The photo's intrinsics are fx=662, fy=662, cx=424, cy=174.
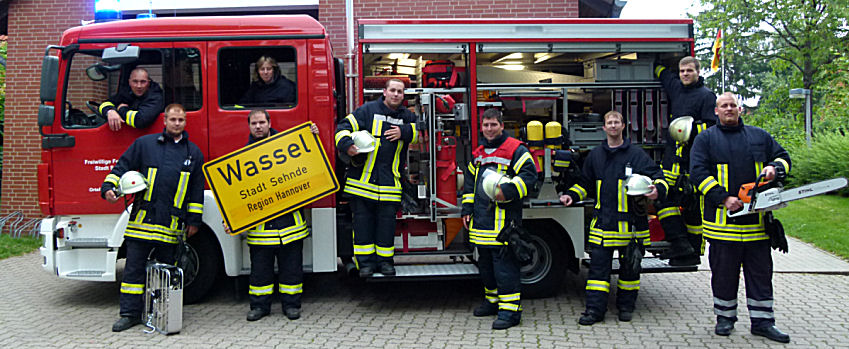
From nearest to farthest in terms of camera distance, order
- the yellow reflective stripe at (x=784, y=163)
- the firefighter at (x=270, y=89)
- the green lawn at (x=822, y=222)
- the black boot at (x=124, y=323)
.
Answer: the yellow reflective stripe at (x=784, y=163), the black boot at (x=124, y=323), the firefighter at (x=270, y=89), the green lawn at (x=822, y=222)

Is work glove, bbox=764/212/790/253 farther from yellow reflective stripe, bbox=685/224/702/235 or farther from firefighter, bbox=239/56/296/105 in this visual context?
firefighter, bbox=239/56/296/105

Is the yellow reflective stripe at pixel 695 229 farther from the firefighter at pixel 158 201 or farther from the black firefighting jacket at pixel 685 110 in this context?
the firefighter at pixel 158 201

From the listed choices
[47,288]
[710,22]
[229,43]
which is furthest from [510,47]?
[710,22]

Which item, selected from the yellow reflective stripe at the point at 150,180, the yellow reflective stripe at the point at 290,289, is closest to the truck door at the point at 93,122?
the yellow reflective stripe at the point at 150,180

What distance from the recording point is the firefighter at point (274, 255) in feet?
17.9

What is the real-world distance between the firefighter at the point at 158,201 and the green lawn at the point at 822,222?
8.04 metres

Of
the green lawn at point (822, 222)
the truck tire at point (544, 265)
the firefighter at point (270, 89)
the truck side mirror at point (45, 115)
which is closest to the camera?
the truck side mirror at point (45, 115)

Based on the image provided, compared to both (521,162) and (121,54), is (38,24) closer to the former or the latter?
(121,54)

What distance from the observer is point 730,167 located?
4.98 meters

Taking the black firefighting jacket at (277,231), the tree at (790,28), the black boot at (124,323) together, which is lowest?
the black boot at (124,323)

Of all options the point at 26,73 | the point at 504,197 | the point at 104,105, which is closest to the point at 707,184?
the point at 504,197

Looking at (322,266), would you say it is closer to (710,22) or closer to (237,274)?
(237,274)

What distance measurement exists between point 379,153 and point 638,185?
2116 mm

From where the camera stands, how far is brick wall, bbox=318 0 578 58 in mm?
9906
